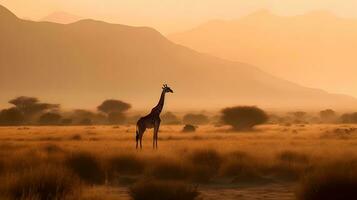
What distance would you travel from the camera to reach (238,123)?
2842 inches

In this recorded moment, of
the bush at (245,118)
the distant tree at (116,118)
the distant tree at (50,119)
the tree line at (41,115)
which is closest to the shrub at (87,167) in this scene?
the bush at (245,118)

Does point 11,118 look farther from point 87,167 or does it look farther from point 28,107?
point 87,167

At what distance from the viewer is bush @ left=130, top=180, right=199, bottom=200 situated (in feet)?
52.0

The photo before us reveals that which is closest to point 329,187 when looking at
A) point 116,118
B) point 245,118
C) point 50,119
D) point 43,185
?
point 43,185

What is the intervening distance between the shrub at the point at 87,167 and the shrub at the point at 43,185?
5.03 meters

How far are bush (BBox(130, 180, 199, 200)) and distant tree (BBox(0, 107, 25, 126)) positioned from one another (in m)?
82.8

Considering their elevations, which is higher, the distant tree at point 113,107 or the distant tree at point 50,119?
the distant tree at point 113,107

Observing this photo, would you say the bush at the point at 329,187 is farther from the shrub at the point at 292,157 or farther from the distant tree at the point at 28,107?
the distant tree at the point at 28,107

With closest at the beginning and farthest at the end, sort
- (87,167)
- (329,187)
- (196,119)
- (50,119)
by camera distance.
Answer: (329,187)
(87,167)
(50,119)
(196,119)

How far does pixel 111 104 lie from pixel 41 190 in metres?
104

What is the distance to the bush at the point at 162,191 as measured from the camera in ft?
52.0

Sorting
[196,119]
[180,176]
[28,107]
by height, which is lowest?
[180,176]

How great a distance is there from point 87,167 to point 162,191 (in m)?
7.07

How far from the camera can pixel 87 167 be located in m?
22.7
